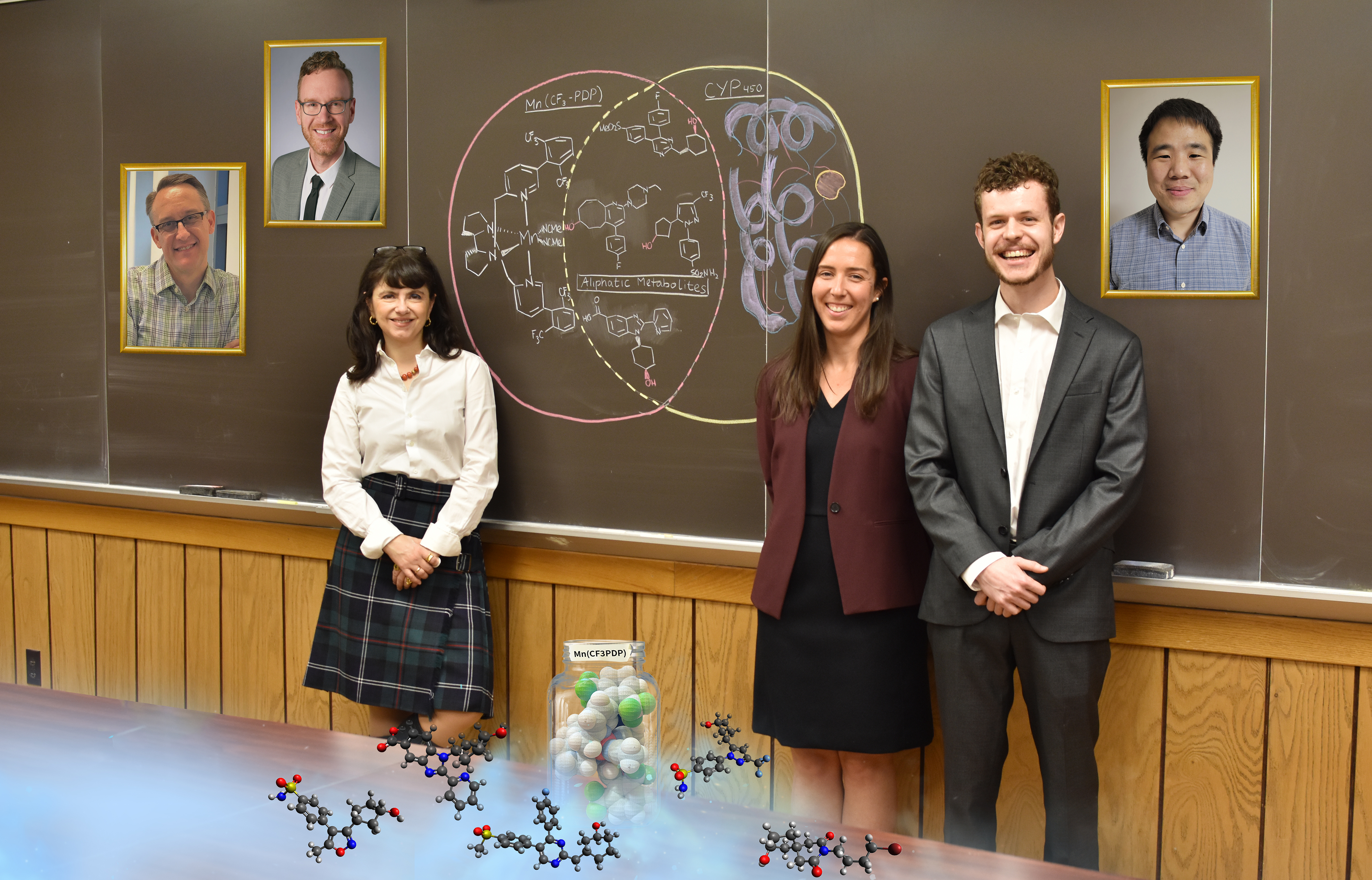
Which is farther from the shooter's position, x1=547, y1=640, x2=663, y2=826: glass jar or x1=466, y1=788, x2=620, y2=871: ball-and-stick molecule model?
x1=547, y1=640, x2=663, y2=826: glass jar

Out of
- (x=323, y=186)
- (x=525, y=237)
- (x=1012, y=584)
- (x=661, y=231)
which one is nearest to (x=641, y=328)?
(x=661, y=231)

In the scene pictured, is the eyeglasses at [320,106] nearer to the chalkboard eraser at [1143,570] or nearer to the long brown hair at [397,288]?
→ the long brown hair at [397,288]

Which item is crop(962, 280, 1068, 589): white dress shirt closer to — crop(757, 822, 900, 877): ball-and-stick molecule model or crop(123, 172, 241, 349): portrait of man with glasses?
crop(757, 822, 900, 877): ball-and-stick molecule model

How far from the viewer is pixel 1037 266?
2.15m

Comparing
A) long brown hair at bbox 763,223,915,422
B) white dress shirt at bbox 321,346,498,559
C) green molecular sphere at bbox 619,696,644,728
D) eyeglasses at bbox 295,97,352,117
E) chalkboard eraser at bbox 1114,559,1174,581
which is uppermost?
eyeglasses at bbox 295,97,352,117

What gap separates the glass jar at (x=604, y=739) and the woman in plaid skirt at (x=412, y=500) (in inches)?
50.7

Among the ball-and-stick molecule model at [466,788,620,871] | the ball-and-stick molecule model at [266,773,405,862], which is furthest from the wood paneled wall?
the ball-and-stick molecule model at [266,773,405,862]

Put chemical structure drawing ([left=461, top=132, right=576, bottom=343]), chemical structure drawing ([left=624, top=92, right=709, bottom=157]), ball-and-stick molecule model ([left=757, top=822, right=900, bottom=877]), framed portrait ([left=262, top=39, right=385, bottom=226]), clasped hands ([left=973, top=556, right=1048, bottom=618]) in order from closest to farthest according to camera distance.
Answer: ball-and-stick molecule model ([left=757, top=822, right=900, bottom=877]) < clasped hands ([left=973, top=556, right=1048, bottom=618]) < chemical structure drawing ([left=624, top=92, right=709, bottom=157]) < chemical structure drawing ([left=461, top=132, right=576, bottom=343]) < framed portrait ([left=262, top=39, right=385, bottom=226])

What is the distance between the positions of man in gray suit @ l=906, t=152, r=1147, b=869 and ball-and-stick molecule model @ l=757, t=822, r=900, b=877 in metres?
0.80

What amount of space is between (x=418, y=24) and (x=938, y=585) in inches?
84.2

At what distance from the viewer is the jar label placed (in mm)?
1590

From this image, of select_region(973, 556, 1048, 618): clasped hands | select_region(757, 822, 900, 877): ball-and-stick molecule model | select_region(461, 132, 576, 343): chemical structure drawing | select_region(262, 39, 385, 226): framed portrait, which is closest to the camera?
select_region(757, 822, 900, 877): ball-and-stick molecule model

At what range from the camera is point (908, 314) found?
101 inches

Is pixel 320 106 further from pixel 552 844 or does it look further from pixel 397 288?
pixel 552 844
